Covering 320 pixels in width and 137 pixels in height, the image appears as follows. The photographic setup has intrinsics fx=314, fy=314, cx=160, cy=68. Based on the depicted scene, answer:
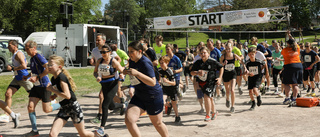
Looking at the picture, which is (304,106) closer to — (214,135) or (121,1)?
(214,135)

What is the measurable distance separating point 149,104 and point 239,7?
47.4m

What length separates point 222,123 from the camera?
6.74 meters

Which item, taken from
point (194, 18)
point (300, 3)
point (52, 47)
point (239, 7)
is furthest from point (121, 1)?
point (194, 18)

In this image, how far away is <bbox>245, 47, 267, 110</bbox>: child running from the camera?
8266 mm

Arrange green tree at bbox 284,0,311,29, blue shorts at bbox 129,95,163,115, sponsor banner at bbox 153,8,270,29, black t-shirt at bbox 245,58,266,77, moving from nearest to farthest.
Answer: blue shorts at bbox 129,95,163,115, black t-shirt at bbox 245,58,266,77, sponsor banner at bbox 153,8,270,29, green tree at bbox 284,0,311,29

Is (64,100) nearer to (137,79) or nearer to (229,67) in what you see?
(137,79)

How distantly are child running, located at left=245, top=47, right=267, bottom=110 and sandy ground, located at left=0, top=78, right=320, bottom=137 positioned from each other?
0.45 m

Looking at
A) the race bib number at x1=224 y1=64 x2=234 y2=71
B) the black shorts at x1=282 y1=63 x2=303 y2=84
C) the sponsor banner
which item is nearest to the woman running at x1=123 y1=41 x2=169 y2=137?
the race bib number at x1=224 y1=64 x2=234 y2=71

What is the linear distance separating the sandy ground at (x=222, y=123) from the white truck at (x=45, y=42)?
16.4m

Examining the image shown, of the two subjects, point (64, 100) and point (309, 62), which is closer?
point (64, 100)

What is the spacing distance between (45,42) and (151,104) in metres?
22.9

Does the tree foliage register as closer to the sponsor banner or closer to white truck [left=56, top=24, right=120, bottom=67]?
white truck [left=56, top=24, right=120, bottom=67]

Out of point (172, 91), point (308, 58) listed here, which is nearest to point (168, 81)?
point (172, 91)

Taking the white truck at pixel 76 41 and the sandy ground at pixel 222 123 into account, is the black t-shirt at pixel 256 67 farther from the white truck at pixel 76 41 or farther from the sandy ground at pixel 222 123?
the white truck at pixel 76 41
